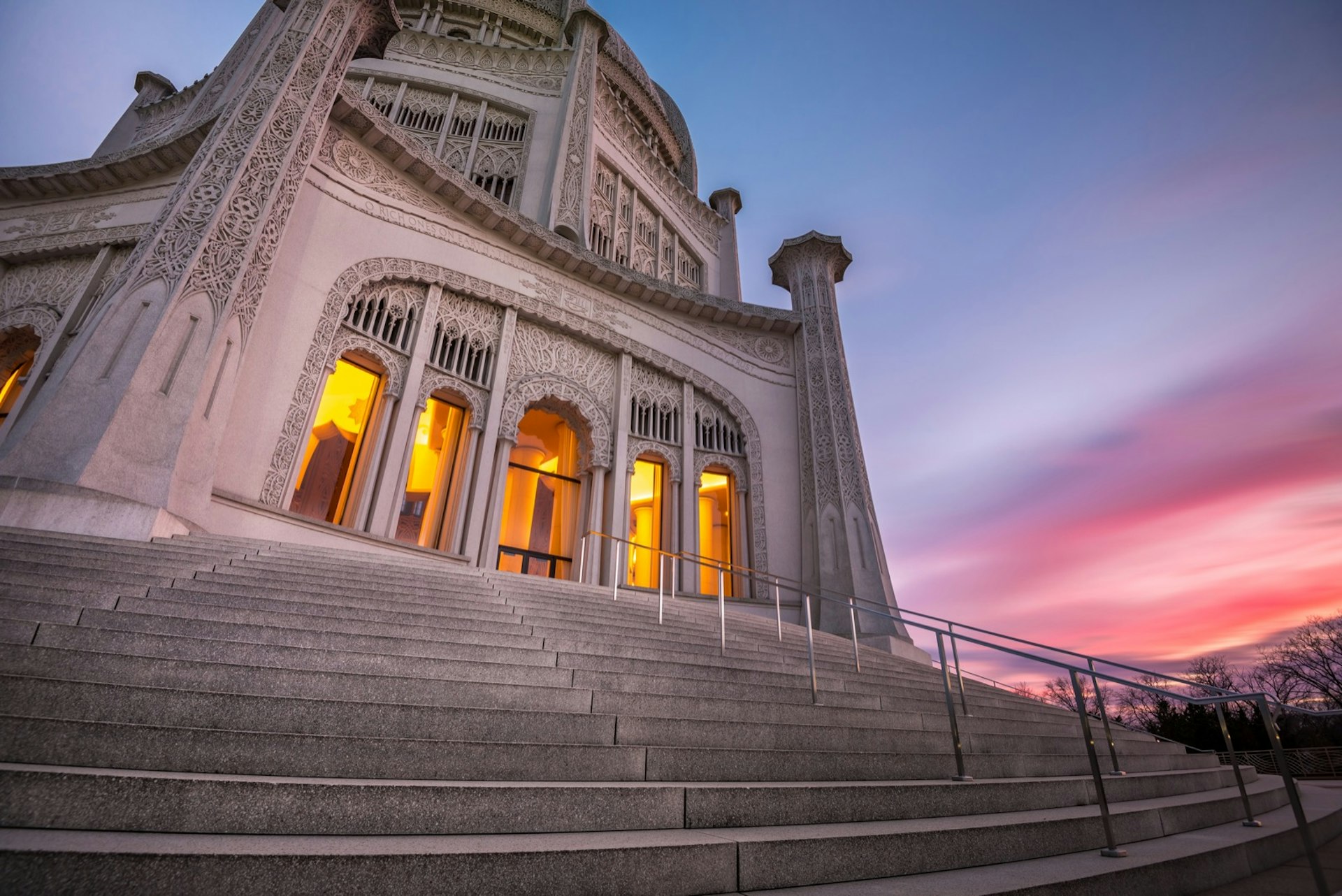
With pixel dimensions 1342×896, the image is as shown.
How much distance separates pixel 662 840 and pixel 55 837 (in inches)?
67.1

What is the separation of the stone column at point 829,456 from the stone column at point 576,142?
568cm

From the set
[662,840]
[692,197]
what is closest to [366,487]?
[662,840]

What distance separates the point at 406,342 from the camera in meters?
11.0

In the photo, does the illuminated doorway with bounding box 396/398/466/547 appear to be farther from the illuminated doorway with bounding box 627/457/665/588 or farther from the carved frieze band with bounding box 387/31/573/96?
the carved frieze band with bounding box 387/31/573/96

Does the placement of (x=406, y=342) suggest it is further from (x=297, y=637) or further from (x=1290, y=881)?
(x=1290, y=881)

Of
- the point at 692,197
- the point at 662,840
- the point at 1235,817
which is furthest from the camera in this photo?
the point at 692,197

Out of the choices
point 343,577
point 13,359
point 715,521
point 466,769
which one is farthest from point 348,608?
point 13,359

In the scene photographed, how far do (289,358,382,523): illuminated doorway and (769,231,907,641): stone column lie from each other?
30.5 feet

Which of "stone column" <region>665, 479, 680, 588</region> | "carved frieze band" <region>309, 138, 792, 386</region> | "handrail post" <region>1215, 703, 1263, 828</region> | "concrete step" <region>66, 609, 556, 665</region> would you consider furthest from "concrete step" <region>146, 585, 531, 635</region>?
"carved frieze band" <region>309, 138, 792, 386</region>

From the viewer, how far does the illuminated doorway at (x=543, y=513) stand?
12.8 m

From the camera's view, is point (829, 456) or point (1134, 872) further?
point (829, 456)

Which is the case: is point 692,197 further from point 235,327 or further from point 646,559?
point 235,327

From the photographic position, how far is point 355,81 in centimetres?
1738

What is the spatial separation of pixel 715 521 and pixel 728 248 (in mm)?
12531
